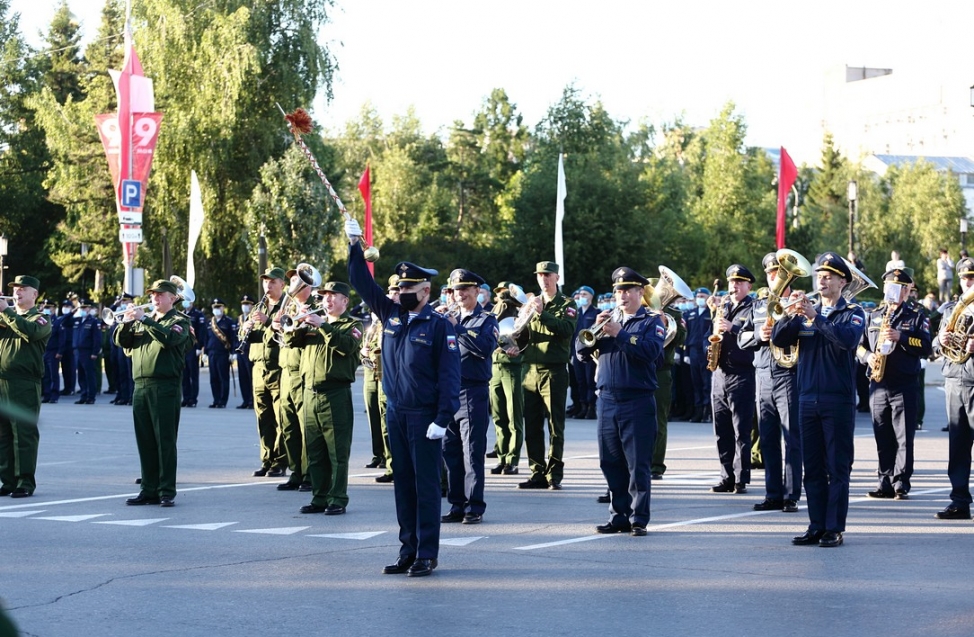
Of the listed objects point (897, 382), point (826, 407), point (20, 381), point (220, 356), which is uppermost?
point (220, 356)

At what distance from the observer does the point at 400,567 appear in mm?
8805

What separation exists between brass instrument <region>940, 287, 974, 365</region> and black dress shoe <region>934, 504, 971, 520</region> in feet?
4.14

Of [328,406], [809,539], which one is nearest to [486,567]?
[809,539]

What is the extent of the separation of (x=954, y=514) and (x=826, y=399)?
7.79ft

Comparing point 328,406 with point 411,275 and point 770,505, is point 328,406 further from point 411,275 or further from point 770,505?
point 770,505

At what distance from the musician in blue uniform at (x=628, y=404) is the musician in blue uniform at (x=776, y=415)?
1205mm

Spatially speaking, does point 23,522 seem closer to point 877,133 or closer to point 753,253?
point 753,253

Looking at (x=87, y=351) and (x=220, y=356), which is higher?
(x=87, y=351)

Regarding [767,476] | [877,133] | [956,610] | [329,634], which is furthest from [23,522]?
[877,133]

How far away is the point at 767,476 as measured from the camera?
1207cm

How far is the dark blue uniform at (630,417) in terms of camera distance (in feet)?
34.2

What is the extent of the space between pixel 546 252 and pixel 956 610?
47.3 m

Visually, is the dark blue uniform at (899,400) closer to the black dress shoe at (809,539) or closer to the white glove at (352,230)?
the black dress shoe at (809,539)

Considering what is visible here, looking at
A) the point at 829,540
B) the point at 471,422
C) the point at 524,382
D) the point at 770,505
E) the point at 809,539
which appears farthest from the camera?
the point at 524,382
